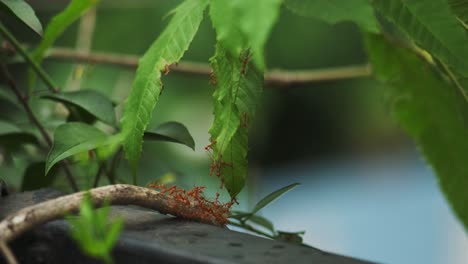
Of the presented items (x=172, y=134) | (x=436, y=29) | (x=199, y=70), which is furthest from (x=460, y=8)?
(x=199, y=70)

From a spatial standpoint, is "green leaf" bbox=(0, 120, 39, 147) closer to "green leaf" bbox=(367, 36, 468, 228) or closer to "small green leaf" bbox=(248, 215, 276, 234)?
"small green leaf" bbox=(248, 215, 276, 234)

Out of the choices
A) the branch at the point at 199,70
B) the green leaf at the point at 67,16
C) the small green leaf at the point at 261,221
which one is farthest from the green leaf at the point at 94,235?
the branch at the point at 199,70

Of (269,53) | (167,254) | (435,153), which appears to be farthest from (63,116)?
(269,53)

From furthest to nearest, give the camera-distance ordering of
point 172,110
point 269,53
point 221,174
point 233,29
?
point 269,53 < point 172,110 < point 221,174 < point 233,29

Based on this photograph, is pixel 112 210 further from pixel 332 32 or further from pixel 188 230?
pixel 332 32

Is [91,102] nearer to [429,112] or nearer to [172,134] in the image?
[172,134]
